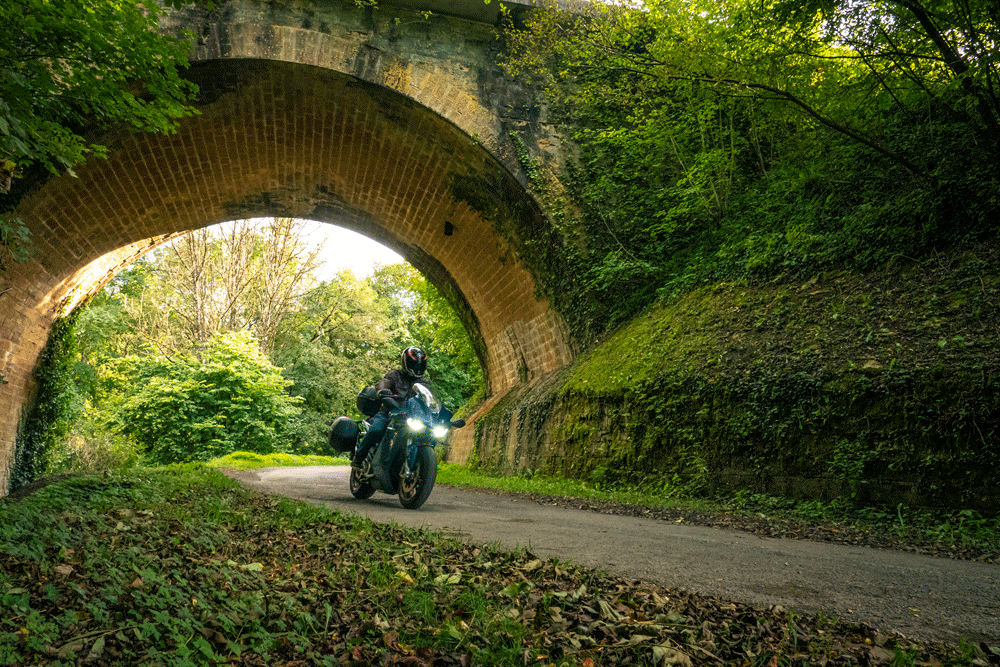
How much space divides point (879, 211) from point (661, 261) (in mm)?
3770

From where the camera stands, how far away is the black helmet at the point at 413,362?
700 centimetres

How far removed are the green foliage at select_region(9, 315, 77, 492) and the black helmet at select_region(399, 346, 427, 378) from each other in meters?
10.6

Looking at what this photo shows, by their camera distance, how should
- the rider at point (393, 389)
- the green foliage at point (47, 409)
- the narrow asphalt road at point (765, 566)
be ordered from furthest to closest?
the green foliage at point (47, 409)
the rider at point (393, 389)
the narrow asphalt road at point (765, 566)

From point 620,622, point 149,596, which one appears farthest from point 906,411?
point 149,596

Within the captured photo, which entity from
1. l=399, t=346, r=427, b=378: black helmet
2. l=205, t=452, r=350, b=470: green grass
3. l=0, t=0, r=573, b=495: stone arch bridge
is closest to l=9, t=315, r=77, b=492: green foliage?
l=0, t=0, r=573, b=495: stone arch bridge

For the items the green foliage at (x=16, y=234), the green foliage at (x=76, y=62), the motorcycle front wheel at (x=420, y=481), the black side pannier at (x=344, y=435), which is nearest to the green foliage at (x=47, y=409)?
the green foliage at (x=76, y=62)

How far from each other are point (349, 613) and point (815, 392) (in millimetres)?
5978

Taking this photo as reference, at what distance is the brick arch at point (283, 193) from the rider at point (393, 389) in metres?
5.94

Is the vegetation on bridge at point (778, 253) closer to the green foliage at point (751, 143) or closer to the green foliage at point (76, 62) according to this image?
the green foliage at point (751, 143)

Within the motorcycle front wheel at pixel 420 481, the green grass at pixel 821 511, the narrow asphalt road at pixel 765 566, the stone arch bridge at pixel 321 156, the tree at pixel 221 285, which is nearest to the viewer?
the narrow asphalt road at pixel 765 566

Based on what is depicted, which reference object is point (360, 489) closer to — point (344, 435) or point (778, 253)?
point (344, 435)

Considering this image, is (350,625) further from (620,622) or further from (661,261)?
(661,261)

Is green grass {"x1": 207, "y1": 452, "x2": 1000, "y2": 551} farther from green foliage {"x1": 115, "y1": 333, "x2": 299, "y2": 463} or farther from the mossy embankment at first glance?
green foliage {"x1": 115, "y1": 333, "x2": 299, "y2": 463}

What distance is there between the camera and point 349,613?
102 inches
